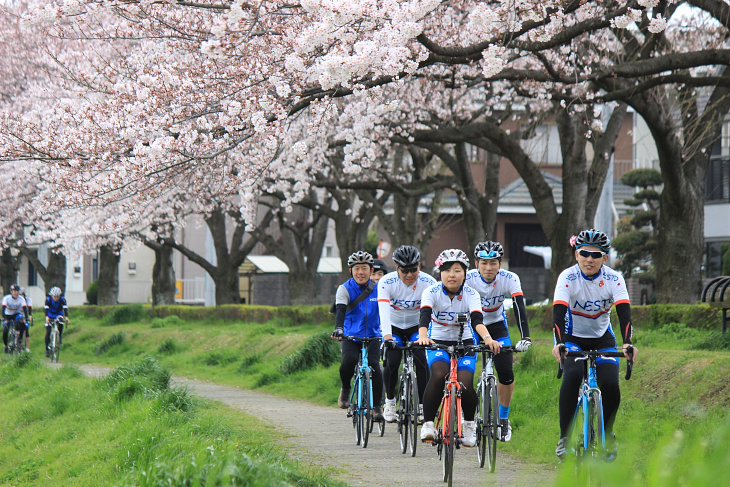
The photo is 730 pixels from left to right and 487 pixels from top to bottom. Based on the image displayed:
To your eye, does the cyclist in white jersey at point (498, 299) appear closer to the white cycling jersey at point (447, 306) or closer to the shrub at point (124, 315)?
the white cycling jersey at point (447, 306)

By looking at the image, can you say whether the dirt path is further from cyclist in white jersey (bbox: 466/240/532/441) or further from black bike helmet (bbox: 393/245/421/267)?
black bike helmet (bbox: 393/245/421/267)

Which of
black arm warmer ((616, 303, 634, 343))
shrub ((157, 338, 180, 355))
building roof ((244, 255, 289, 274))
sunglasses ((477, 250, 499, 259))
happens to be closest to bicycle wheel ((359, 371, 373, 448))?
sunglasses ((477, 250, 499, 259))

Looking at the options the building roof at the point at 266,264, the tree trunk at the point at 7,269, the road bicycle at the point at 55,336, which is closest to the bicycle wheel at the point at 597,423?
the road bicycle at the point at 55,336

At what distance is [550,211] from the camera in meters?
17.0

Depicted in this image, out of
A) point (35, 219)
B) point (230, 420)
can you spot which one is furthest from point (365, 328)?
point (35, 219)

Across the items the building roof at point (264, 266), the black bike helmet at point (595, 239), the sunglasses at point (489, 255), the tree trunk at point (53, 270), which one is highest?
the building roof at point (264, 266)

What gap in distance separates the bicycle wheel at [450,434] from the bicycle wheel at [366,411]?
2054mm

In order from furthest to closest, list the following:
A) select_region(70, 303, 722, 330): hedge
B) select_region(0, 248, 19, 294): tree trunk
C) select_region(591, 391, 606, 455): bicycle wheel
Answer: select_region(0, 248, 19, 294): tree trunk → select_region(70, 303, 722, 330): hedge → select_region(591, 391, 606, 455): bicycle wheel

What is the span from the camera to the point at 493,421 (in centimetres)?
850

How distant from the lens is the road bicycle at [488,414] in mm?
8445

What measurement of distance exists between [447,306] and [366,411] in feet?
6.69

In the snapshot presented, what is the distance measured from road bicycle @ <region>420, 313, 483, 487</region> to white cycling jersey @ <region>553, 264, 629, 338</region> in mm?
920

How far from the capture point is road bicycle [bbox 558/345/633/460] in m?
7.08

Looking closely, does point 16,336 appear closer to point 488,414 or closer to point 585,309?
point 488,414
